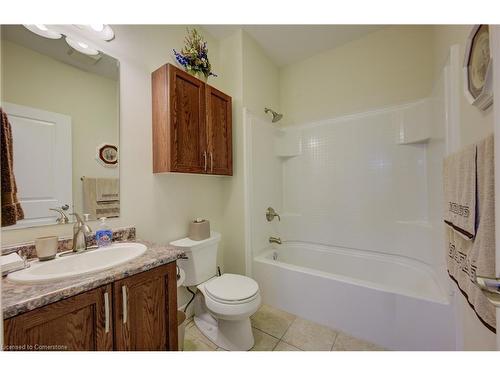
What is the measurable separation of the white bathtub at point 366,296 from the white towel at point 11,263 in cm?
157

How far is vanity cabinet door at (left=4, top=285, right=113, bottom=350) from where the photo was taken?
0.58 m

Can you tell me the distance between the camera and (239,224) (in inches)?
76.7

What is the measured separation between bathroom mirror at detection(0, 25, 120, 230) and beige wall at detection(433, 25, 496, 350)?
193cm

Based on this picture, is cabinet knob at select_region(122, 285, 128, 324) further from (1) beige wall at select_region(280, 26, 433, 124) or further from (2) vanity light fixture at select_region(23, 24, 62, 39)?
(1) beige wall at select_region(280, 26, 433, 124)

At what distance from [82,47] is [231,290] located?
69.7 inches

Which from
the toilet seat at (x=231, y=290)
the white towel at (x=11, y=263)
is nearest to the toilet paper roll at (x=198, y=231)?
the toilet seat at (x=231, y=290)

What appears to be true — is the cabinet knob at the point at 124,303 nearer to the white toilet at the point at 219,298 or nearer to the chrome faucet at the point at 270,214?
the white toilet at the point at 219,298

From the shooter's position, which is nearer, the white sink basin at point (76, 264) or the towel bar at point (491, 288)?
the towel bar at point (491, 288)

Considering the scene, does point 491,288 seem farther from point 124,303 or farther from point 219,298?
point 219,298

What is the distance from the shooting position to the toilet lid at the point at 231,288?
4.25ft

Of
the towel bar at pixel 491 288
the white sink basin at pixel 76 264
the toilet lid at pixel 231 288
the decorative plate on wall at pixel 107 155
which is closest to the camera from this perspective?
the towel bar at pixel 491 288

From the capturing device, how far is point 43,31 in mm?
1007

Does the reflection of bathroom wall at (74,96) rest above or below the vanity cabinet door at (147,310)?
above
